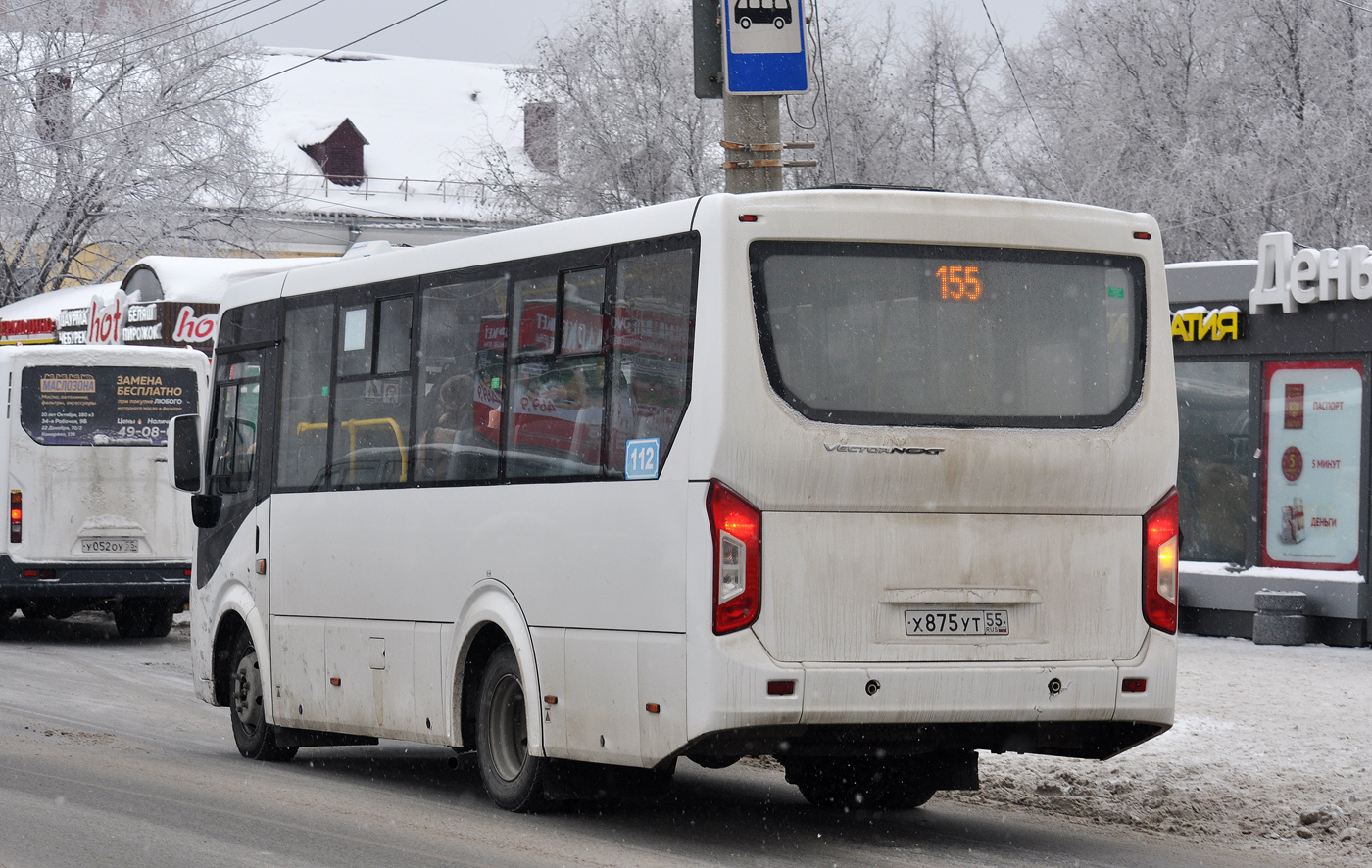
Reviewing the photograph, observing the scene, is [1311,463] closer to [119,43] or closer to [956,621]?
[956,621]

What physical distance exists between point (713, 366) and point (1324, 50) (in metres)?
26.6

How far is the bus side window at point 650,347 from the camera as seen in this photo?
776 centimetres

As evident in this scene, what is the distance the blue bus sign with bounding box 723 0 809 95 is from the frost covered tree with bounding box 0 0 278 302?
2873 centimetres

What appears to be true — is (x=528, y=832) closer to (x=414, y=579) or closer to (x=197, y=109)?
(x=414, y=579)

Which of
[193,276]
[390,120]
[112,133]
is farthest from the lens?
[390,120]

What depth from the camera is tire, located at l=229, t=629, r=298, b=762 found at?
11.1 metres

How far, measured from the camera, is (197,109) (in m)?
40.6

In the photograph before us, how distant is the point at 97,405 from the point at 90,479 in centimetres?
76

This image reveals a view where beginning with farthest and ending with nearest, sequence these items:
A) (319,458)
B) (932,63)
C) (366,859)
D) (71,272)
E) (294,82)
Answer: (294,82)
(71,272)
(932,63)
(319,458)
(366,859)

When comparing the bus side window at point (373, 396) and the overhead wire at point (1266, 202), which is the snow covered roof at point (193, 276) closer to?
the overhead wire at point (1266, 202)

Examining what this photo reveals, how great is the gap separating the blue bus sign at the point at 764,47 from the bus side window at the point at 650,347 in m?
3.34

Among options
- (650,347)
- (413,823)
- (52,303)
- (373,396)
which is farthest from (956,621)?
(52,303)

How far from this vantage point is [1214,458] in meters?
19.2

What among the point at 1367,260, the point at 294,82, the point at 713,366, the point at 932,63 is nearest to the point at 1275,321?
the point at 1367,260
